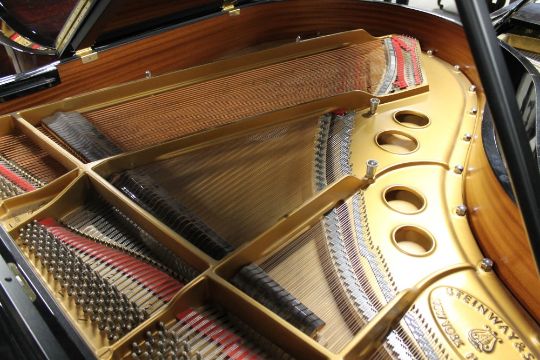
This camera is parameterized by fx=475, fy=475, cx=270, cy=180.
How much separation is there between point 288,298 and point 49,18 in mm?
4005

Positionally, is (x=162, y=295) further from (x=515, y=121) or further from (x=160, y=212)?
(x=515, y=121)

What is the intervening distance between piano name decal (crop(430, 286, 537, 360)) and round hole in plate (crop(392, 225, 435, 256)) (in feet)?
0.99

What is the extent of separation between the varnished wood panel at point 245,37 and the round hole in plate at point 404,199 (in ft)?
4.49

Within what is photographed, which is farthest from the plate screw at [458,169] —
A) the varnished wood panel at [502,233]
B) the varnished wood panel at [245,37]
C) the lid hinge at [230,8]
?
the lid hinge at [230,8]

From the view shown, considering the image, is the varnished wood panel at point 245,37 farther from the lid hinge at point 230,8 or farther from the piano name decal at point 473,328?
the piano name decal at point 473,328

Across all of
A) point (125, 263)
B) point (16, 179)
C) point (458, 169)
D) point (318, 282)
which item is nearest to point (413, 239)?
point (458, 169)

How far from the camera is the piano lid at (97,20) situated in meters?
2.70

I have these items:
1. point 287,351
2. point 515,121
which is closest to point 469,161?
point 515,121

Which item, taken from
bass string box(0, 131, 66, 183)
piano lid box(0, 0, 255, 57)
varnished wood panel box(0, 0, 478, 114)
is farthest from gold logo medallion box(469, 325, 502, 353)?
piano lid box(0, 0, 255, 57)

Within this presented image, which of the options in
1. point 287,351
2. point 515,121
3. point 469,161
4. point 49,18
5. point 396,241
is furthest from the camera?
point 49,18

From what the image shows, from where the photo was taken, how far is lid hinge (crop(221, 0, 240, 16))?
3.60 metres

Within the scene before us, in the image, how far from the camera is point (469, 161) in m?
2.52

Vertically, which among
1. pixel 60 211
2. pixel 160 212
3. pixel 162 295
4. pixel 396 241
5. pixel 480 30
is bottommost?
pixel 396 241

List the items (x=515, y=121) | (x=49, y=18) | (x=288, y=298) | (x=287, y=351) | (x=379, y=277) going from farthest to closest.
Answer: (x=49, y=18) → (x=379, y=277) → (x=288, y=298) → (x=287, y=351) → (x=515, y=121)
